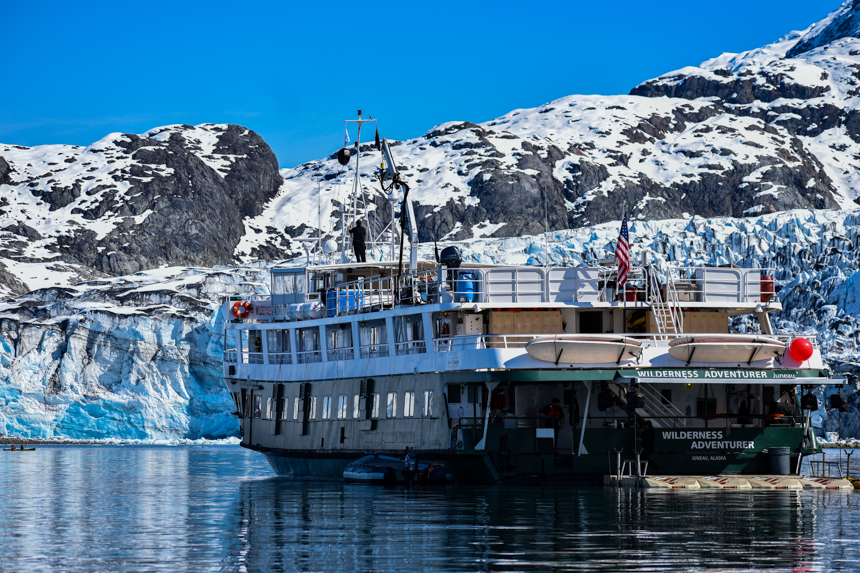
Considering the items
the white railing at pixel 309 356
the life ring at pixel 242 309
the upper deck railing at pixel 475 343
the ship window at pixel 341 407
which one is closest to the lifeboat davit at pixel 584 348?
the upper deck railing at pixel 475 343

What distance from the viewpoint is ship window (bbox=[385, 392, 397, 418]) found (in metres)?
39.5

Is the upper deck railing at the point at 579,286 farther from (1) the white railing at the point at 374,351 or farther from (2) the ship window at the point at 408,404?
(2) the ship window at the point at 408,404

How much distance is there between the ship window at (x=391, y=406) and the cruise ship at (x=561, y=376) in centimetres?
9

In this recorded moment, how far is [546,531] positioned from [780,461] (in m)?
14.7

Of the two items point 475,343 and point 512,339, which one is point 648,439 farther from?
point 475,343

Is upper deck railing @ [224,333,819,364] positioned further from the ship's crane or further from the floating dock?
the floating dock

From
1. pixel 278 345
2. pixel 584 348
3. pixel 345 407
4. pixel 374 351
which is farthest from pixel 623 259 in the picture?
pixel 278 345

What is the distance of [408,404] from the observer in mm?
38594

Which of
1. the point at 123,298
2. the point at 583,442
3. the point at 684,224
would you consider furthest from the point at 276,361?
the point at 684,224

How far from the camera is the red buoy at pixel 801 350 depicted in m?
34.9

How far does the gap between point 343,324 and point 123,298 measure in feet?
246

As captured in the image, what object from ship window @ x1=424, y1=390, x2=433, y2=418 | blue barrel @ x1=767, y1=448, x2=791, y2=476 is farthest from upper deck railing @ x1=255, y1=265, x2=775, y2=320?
blue barrel @ x1=767, y1=448, x2=791, y2=476

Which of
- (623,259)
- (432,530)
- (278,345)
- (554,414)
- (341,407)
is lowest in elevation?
(432,530)

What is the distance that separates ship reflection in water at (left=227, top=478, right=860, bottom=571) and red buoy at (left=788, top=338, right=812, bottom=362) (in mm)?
4323
